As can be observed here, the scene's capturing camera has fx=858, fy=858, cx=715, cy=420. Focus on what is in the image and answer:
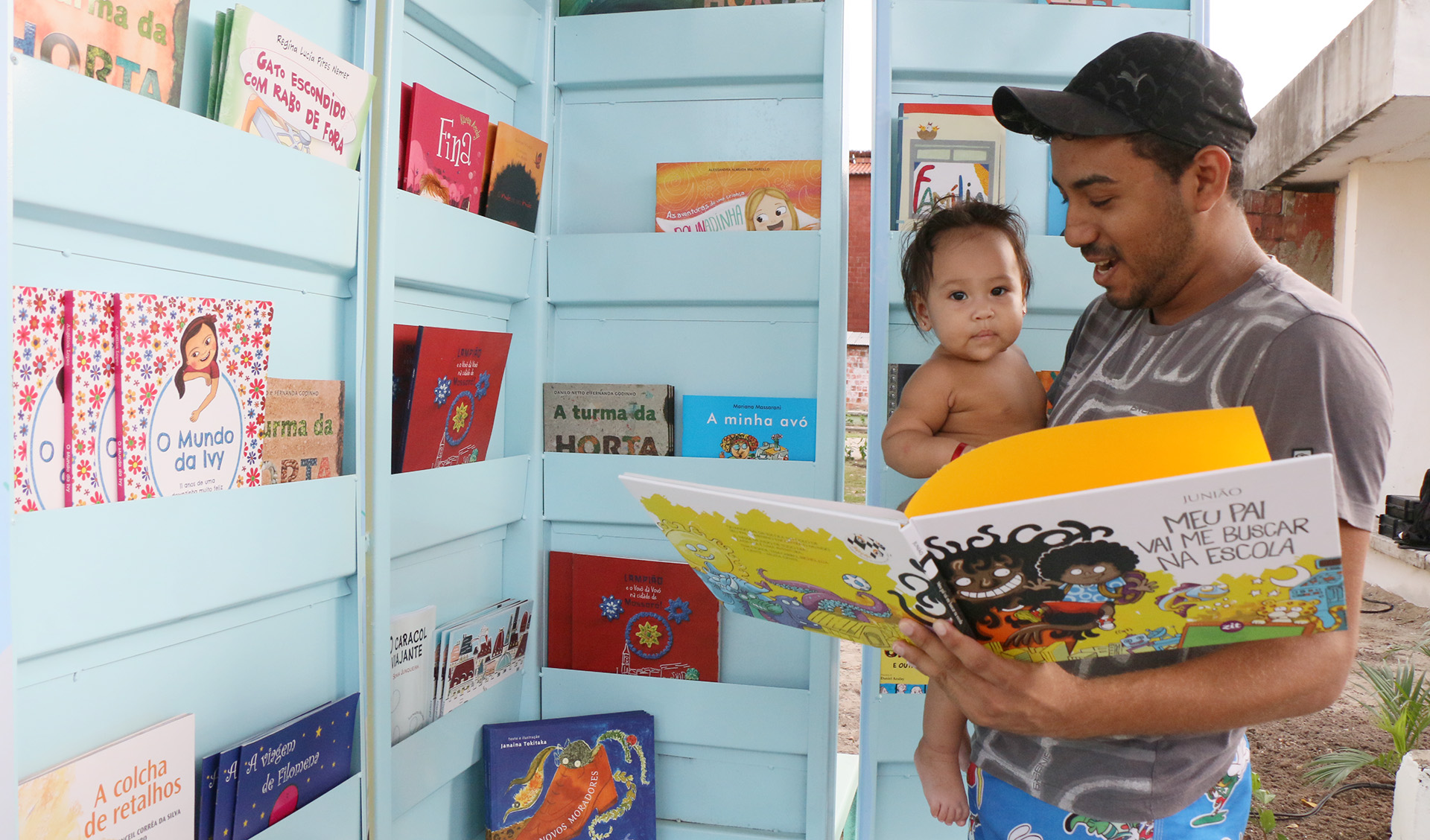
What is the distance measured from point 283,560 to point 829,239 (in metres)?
1.27

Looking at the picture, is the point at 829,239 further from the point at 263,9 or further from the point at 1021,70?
the point at 263,9

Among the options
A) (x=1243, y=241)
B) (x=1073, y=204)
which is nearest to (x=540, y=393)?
(x=1073, y=204)

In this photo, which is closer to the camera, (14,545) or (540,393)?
(14,545)

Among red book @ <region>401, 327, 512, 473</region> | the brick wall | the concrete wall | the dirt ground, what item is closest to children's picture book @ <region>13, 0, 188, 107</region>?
red book @ <region>401, 327, 512, 473</region>

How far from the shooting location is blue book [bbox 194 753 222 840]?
1.24 metres

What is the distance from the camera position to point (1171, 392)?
0.89m

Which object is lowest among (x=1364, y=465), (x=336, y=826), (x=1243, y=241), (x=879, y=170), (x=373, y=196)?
(x=336, y=826)

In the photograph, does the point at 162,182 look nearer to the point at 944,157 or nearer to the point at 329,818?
the point at 329,818

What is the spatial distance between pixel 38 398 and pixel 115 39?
0.45 m

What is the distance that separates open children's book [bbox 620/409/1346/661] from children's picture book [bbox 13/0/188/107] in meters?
0.86

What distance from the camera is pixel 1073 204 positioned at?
103cm

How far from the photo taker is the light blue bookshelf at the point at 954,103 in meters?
1.85

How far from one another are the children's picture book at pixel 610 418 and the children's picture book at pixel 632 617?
28 cm

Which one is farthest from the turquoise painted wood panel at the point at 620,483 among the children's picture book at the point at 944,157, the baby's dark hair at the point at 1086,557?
the baby's dark hair at the point at 1086,557
